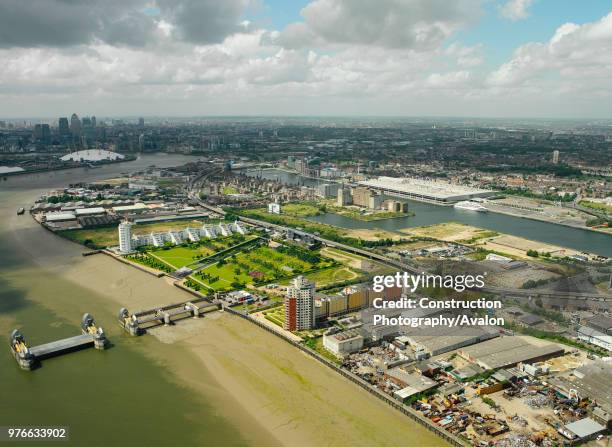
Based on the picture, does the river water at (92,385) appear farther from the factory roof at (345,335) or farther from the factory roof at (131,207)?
the factory roof at (131,207)

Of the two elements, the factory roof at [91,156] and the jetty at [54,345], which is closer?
the jetty at [54,345]

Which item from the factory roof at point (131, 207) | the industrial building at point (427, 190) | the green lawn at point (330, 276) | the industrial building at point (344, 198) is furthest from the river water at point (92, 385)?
the industrial building at point (427, 190)

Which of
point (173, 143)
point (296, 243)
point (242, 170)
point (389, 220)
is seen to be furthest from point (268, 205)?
point (173, 143)

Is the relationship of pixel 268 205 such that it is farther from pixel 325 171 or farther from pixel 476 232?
pixel 325 171

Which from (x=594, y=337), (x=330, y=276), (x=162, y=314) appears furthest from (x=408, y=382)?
(x=330, y=276)

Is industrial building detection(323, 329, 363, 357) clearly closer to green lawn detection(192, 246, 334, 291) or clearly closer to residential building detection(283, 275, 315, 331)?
residential building detection(283, 275, 315, 331)
